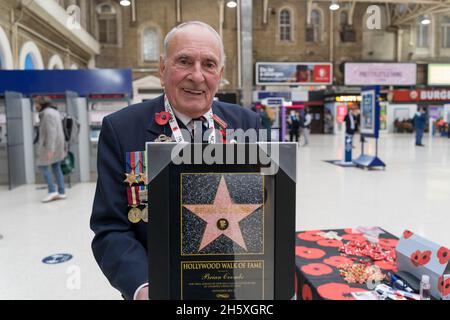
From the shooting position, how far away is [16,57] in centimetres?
1009

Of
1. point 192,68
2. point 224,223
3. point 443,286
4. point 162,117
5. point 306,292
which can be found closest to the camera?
point 224,223

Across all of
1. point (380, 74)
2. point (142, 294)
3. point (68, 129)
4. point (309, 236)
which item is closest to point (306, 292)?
point (309, 236)

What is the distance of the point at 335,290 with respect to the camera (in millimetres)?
2320

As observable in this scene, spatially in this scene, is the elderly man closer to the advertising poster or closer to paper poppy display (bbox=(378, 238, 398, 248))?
paper poppy display (bbox=(378, 238, 398, 248))

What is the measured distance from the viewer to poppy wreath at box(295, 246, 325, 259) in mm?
2854

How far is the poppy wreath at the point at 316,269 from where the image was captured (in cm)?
254

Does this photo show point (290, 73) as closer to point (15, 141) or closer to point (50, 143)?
point (15, 141)

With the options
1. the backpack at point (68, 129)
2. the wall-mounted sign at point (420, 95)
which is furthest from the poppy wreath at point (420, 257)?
the wall-mounted sign at point (420, 95)

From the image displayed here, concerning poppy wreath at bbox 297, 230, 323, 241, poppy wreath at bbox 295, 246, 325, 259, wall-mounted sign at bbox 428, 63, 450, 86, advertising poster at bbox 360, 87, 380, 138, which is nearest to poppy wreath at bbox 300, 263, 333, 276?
poppy wreath at bbox 295, 246, 325, 259

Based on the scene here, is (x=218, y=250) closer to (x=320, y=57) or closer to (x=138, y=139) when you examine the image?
(x=138, y=139)

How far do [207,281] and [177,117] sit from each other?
533 millimetres

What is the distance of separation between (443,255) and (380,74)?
68.0 ft

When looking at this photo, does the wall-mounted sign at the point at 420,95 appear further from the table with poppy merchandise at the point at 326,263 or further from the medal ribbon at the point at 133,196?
the medal ribbon at the point at 133,196
